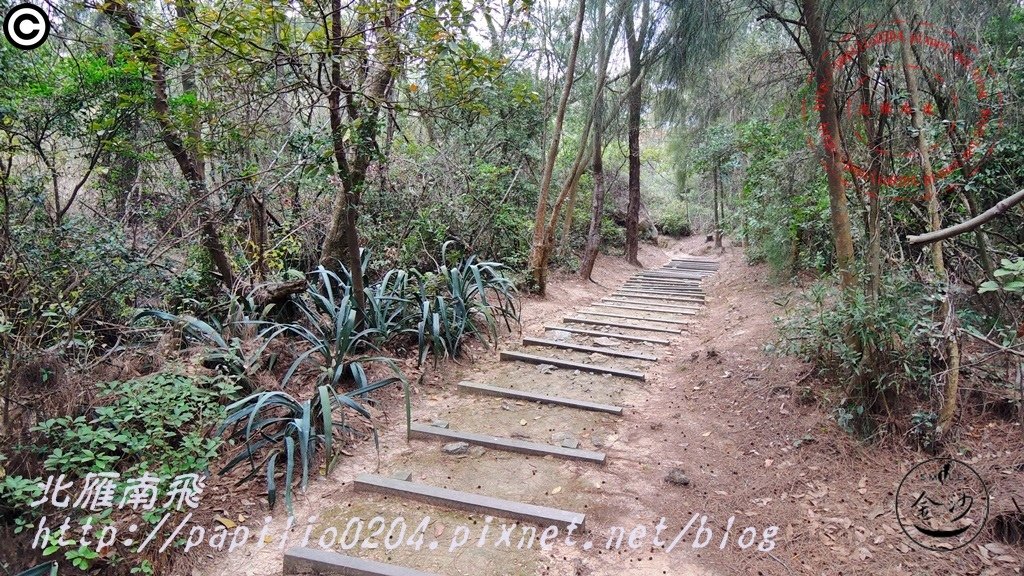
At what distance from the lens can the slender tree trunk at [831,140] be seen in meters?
3.12

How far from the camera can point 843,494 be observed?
2.52 metres

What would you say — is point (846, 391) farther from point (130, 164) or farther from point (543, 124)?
point (543, 124)

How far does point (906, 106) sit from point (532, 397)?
3.04m

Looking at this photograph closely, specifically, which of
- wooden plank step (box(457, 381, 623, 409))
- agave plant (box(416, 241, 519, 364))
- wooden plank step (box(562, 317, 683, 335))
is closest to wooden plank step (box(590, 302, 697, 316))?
wooden plank step (box(562, 317, 683, 335))

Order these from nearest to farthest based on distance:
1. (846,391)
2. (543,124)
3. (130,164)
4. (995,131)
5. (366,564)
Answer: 1. (366,564)
2. (846,391)
3. (995,131)
4. (130,164)
5. (543,124)

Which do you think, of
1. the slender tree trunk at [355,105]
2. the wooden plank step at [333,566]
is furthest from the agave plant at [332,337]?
the wooden plank step at [333,566]

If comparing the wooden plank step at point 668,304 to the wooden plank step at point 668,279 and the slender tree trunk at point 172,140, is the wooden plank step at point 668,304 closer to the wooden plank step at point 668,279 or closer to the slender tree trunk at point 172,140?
the wooden plank step at point 668,279

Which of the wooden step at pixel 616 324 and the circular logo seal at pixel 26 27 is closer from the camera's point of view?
the circular logo seal at pixel 26 27

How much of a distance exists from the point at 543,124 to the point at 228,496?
27.3ft

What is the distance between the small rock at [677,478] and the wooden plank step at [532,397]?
0.84 meters

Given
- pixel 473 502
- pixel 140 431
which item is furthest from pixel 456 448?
pixel 140 431

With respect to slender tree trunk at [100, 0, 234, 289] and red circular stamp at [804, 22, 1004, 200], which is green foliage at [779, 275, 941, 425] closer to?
red circular stamp at [804, 22, 1004, 200]

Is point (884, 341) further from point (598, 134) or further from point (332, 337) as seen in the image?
point (598, 134)

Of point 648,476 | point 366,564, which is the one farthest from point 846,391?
point 366,564
